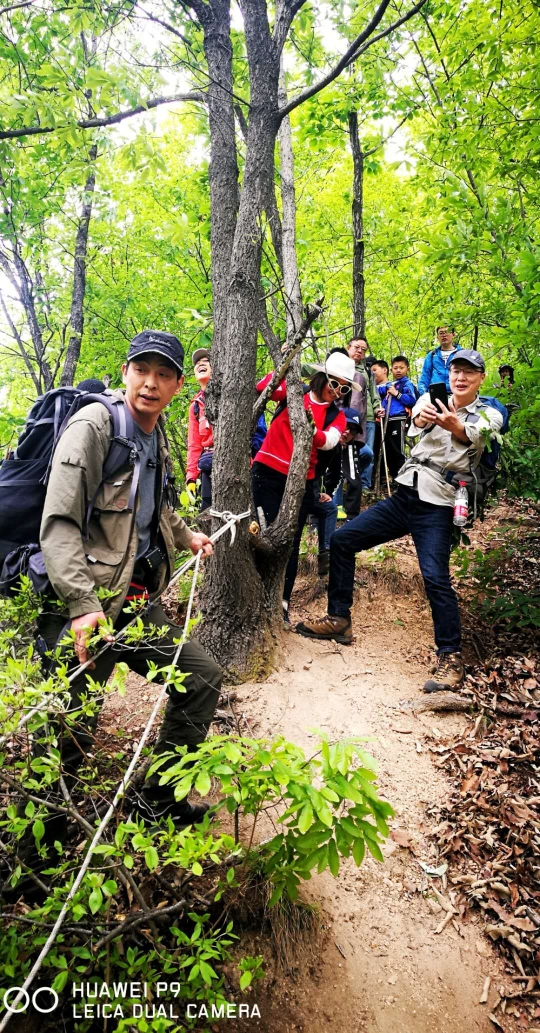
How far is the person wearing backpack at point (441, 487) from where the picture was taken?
4282mm

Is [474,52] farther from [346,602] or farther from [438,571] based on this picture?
[346,602]

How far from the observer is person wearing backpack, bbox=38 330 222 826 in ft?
7.56

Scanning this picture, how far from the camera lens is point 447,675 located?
14.0ft

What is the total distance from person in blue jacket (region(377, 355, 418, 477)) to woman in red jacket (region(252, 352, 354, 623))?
388 cm

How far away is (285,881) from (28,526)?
6.36ft

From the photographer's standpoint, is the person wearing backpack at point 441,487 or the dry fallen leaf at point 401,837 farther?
the person wearing backpack at point 441,487

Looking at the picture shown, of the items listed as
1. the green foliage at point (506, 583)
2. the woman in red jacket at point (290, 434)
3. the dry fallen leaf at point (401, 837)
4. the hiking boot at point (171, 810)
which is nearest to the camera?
the hiking boot at point (171, 810)

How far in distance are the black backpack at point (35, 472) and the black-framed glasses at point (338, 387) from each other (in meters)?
3.39

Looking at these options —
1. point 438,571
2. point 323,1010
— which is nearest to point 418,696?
point 438,571

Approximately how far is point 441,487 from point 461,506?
0.29 meters

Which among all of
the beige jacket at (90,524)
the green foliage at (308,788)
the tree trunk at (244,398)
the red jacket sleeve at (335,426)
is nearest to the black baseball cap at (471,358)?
the red jacket sleeve at (335,426)

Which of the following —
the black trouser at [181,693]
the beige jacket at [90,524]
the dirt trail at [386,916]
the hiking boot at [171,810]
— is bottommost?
the dirt trail at [386,916]

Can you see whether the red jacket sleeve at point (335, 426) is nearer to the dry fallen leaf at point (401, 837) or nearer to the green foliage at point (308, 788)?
the dry fallen leaf at point (401, 837)

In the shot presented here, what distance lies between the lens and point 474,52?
18.2ft
